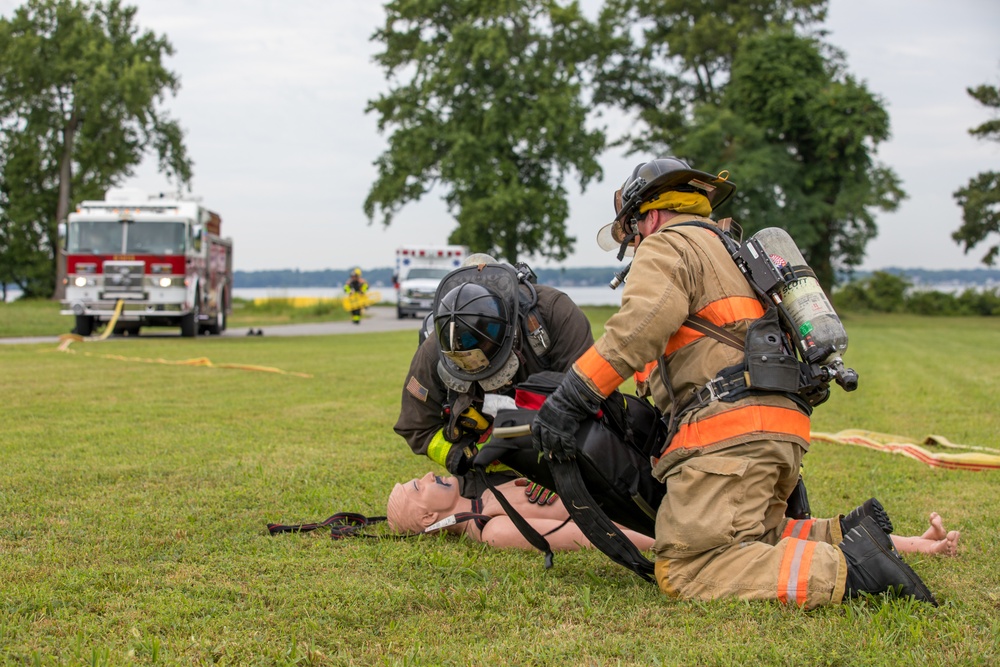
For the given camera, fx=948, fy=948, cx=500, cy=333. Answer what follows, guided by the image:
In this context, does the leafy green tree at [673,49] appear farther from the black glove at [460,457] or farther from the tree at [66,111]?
the black glove at [460,457]

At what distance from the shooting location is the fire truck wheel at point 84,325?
20.3 metres

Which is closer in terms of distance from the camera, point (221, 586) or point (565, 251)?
point (221, 586)

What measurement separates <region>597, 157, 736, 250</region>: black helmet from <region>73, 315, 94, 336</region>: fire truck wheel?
18.8 metres

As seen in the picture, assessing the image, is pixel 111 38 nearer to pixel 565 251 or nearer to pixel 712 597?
pixel 565 251

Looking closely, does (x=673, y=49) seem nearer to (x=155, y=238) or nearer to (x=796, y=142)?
(x=796, y=142)

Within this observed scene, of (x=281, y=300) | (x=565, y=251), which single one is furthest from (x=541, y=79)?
(x=281, y=300)

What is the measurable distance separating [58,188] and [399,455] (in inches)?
1617

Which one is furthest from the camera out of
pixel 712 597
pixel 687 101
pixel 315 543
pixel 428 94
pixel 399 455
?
pixel 687 101

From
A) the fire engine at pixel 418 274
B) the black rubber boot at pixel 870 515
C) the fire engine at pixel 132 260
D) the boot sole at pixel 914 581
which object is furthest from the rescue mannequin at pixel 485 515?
the fire engine at pixel 418 274

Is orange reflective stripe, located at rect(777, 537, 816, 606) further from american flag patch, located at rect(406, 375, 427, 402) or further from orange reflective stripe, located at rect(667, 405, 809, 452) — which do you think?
american flag patch, located at rect(406, 375, 427, 402)

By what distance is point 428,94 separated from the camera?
136 feet

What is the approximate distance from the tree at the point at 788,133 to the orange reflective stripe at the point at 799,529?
1278 inches

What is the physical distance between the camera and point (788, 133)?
40.1 meters

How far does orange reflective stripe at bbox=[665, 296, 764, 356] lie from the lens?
350 centimetres
